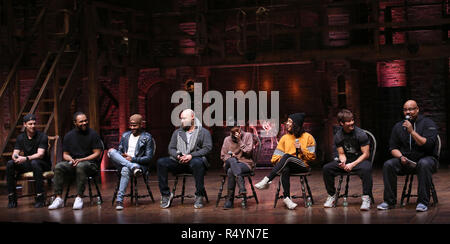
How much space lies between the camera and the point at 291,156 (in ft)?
23.2

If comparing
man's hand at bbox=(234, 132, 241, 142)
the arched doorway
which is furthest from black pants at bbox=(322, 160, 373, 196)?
the arched doorway

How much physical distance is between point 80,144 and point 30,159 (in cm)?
72

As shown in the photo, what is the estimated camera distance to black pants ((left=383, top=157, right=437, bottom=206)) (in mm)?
6598

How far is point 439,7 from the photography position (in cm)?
1333

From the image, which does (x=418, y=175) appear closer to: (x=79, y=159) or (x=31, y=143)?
(x=79, y=159)

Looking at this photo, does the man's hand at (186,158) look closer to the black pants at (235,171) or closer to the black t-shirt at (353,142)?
the black pants at (235,171)

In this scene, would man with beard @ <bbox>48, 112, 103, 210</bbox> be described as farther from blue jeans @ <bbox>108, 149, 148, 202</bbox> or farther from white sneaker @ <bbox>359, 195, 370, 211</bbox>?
white sneaker @ <bbox>359, 195, 370, 211</bbox>

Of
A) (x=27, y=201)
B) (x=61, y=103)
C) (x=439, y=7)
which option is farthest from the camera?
(x=439, y=7)

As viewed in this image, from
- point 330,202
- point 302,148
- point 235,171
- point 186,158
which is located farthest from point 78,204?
point 330,202
